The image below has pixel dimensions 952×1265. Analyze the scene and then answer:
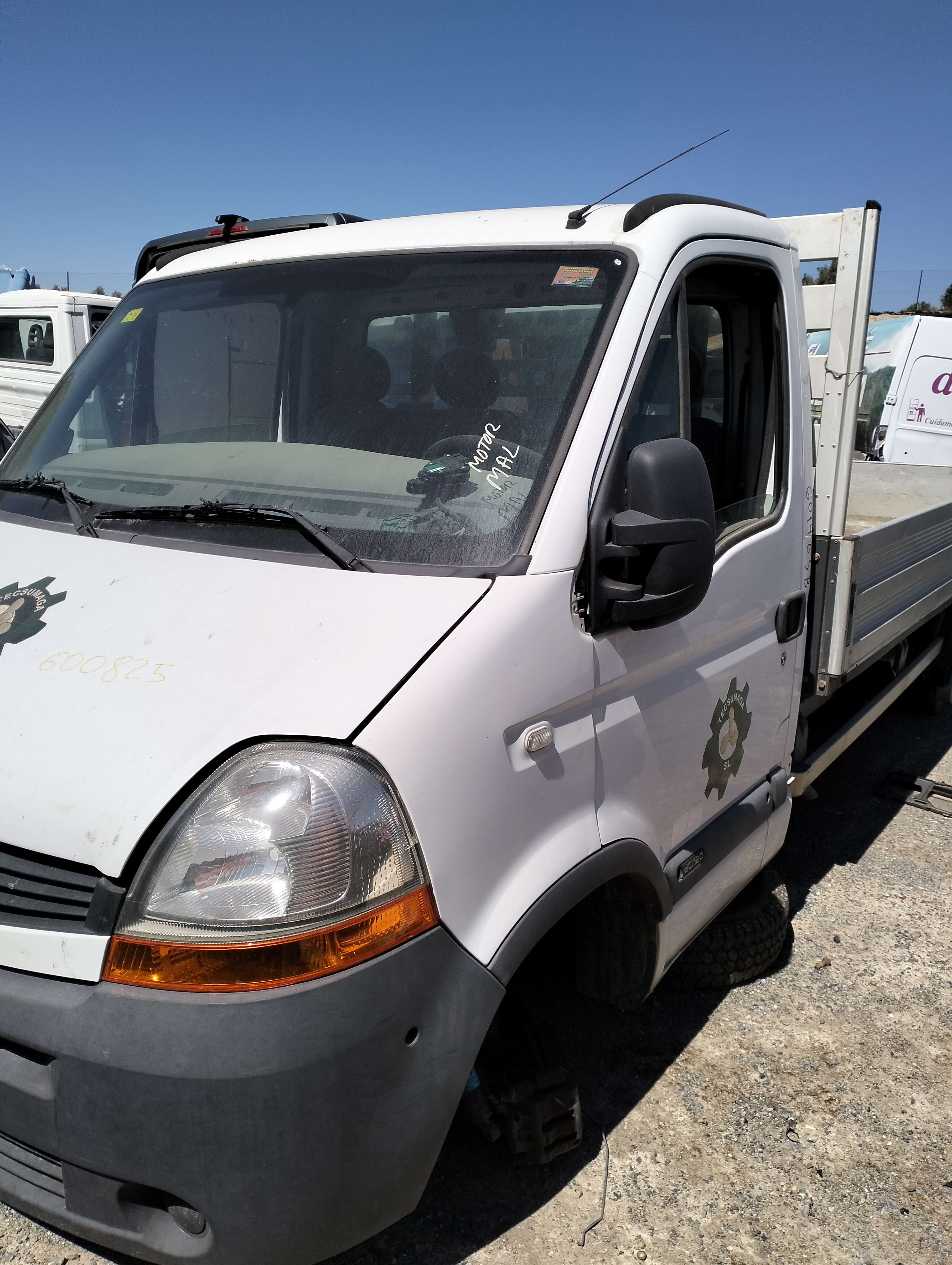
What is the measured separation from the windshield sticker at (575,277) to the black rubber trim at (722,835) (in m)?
1.36

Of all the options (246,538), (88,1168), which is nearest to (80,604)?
(246,538)

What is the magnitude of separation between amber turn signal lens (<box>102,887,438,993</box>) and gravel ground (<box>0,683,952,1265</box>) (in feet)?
3.44

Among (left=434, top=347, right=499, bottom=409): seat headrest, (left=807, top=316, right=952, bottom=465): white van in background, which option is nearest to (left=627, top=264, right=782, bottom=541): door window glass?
(left=434, top=347, right=499, bottom=409): seat headrest

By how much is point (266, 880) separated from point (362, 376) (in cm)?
131

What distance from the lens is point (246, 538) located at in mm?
2107

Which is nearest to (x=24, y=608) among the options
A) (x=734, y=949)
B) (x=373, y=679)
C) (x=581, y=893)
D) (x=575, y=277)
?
(x=373, y=679)

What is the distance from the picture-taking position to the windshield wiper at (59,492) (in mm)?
2312

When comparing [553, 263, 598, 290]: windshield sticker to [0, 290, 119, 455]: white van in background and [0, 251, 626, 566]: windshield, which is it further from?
[0, 290, 119, 455]: white van in background

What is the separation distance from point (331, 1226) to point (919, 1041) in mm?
2178

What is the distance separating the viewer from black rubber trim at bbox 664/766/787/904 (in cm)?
243

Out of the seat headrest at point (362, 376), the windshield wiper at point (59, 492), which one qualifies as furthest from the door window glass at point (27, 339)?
the seat headrest at point (362, 376)

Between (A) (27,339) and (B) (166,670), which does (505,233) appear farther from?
(A) (27,339)

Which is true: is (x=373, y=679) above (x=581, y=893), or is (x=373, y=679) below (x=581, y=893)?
above

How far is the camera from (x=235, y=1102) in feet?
4.84
